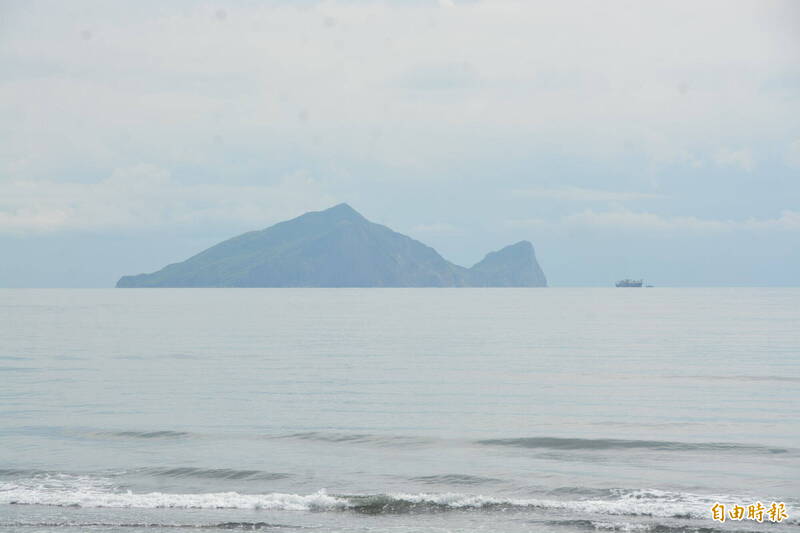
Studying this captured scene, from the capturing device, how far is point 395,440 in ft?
107

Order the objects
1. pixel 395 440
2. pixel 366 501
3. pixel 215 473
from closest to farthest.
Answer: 1. pixel 366 501
2. pixel 215 473
3. pixel 395 440

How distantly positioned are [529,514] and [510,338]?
66.0m

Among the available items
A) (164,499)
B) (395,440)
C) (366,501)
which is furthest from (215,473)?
(395,440)

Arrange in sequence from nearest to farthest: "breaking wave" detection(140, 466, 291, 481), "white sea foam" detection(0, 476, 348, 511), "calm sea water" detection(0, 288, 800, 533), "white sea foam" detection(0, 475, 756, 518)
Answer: "calm sea water" detection(0, 288, 800, 533) → "white sea foam" detection(0, 475, 756, 518) → "white sea foam" detection(0, 476, 348, 511) → "breaking wave" detection(140, 466, 291, 481)

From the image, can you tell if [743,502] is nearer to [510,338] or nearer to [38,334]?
[510,338]

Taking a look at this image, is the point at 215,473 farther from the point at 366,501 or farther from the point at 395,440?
the point at 395,440

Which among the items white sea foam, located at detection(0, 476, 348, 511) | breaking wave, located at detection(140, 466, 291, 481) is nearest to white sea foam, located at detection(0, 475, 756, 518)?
white sea foam, located at detection(0, 476, 348, 511)

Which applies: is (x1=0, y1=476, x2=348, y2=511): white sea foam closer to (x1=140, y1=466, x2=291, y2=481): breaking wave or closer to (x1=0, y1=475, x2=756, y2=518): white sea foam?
(x1=0, y1=475, x2=756, y2=518): white sea foam

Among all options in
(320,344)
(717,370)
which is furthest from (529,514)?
(320,344)

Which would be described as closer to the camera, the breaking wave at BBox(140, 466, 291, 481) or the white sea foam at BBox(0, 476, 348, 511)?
the white sea foam at BBox(0, 476, 348, 511)

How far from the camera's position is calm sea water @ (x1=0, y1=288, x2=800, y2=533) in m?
22.1

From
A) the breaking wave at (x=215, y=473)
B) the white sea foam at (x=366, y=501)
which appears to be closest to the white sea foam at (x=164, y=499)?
the white sea foam at (x=366, y=501)

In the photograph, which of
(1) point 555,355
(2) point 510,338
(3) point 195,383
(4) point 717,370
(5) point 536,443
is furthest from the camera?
(2) point 510,338

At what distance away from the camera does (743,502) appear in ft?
75.4
